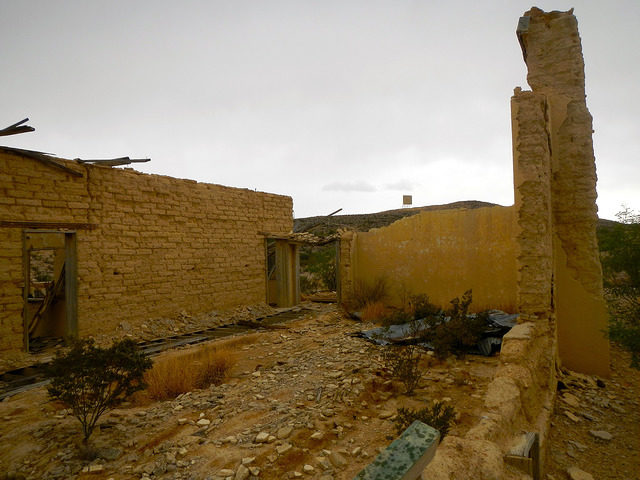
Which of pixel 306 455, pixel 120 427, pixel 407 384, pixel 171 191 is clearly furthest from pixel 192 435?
pixel 171 191

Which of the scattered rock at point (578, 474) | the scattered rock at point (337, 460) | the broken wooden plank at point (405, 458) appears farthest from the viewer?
the scattered rock at point (578, 474)

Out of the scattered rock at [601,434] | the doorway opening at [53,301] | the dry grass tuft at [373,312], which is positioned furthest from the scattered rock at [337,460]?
the dry grass tuft at [373,312]

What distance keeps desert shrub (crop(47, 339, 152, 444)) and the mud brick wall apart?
3421mm

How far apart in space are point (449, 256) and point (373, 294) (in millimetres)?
2109

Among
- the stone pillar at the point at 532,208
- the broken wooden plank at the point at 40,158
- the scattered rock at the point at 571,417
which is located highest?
the broken wooden plank at the point at 40,158

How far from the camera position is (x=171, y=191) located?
9.08m

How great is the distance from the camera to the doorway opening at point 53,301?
22.8ft

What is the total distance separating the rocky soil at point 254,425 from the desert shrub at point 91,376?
29cm

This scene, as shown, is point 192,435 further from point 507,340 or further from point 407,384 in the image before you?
point 507,340

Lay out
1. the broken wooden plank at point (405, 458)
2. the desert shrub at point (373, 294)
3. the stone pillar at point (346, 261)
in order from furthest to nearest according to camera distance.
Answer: the stone pillar at point (346, 261), the desert shrub at point (373, 294), the broken wooden plank at point (405, 458)

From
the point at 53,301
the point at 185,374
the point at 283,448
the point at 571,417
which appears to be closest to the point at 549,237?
the point at 571,417

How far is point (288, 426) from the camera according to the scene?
371 centimetres

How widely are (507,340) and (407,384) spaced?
46.6 inches

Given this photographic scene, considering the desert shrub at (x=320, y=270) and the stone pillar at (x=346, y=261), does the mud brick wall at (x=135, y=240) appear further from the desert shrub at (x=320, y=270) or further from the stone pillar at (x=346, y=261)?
the desert shrub at (x=320, y=270)
